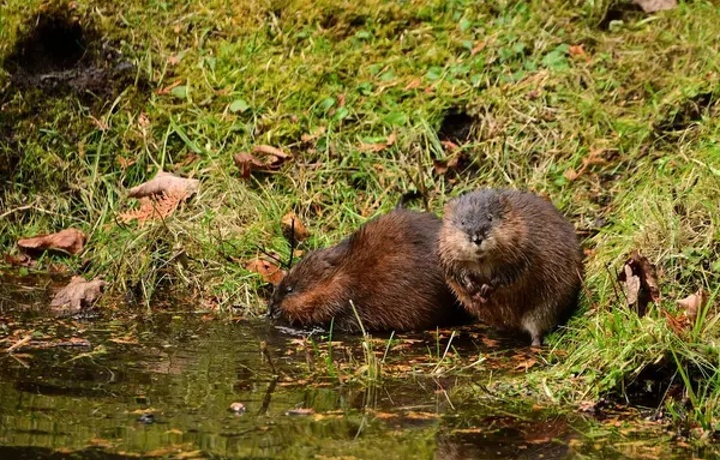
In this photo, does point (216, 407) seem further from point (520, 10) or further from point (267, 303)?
point (520, 10)

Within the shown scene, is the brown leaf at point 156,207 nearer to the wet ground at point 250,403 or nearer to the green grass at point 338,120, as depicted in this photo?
the green grass at point 338,120

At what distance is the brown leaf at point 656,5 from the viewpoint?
862 centimetres

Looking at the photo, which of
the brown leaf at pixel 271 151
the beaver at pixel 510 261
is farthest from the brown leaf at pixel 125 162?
the beaver at pixel 510 261

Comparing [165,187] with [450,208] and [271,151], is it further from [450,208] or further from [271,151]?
[450,208]

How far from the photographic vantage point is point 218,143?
26.9 ft

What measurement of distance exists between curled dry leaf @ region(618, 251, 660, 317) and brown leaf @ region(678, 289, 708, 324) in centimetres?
19

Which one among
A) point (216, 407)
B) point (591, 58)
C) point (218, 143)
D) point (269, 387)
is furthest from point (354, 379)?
point (591, 58)

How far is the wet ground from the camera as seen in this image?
441 centimetres

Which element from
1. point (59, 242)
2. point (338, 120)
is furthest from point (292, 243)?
point (59, 242)

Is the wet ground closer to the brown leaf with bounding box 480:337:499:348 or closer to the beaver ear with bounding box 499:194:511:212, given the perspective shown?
the brown leaf with bounding box 480:337:499:348

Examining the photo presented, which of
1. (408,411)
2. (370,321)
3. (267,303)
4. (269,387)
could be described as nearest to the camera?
(408,411)

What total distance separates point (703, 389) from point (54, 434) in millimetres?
2724

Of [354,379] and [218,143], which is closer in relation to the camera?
[354,379]

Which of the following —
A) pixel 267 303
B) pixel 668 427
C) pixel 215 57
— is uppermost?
pixel 215 57
